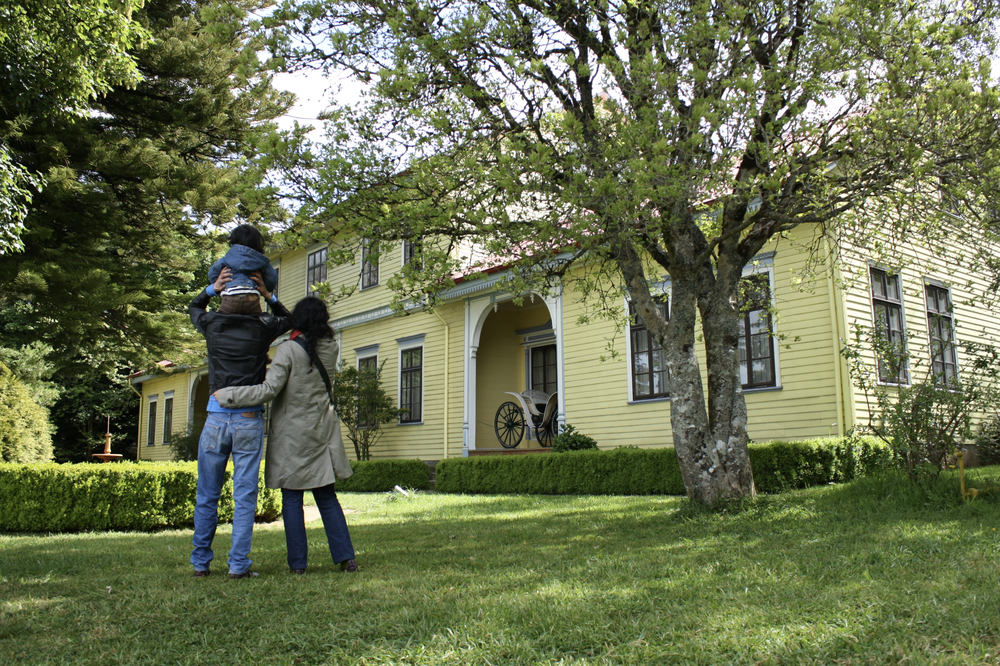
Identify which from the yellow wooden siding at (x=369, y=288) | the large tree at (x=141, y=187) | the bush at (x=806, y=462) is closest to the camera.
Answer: the bush at (x=806, y=462)

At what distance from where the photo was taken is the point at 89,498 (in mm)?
7906

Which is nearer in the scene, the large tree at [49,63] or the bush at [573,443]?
the large tree at [49,63]

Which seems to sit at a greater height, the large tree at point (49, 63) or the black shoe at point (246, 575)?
the large tree at point (49, 63)

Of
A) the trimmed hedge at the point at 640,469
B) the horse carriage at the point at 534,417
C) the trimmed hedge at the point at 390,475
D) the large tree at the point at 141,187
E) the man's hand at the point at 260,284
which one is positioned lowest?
the trimmed hedge at the point at 390,475

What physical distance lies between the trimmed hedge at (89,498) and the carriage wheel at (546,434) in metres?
7.53

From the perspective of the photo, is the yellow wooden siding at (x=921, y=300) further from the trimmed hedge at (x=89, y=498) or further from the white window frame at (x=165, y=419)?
the white window frame at (x=165, y=419)

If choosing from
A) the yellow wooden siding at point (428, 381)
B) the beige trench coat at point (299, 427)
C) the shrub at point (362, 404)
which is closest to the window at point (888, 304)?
the yellow wooden siding at point (428, 381)

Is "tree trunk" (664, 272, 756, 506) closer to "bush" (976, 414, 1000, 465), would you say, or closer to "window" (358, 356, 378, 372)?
"bush" (976, 414, 1000, 465)

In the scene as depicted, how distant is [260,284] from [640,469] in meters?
7.17

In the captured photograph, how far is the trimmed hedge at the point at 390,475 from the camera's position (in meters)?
15.1

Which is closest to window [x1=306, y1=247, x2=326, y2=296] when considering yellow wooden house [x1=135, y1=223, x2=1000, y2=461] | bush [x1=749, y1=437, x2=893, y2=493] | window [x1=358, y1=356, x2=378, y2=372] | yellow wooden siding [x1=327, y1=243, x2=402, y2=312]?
yellow wooden house [x1=135, y1=223, x2=1000, y2=461]

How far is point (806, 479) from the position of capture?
9031 mm

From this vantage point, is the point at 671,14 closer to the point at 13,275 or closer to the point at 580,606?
the point at 580,606

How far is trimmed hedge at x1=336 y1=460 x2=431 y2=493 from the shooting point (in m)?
15.1
